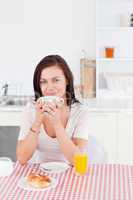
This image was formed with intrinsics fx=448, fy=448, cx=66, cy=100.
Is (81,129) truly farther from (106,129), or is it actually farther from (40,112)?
(106,129)

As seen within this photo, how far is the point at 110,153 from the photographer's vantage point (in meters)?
3.29

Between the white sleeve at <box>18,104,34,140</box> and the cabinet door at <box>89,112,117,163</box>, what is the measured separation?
1.05 meters

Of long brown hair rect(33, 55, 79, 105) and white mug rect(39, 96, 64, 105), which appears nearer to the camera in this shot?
white mug rect(39, 96, 64, 105)

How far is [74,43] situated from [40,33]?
0.29 m

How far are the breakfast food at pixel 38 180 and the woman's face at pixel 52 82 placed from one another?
55 cm

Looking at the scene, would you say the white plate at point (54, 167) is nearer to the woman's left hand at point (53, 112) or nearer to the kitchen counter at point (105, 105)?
the woman's left hand at point (53, 112)

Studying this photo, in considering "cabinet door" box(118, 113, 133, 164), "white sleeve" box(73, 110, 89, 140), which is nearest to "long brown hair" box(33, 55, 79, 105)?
"white sleeve" box(73, 110, 89, 140)

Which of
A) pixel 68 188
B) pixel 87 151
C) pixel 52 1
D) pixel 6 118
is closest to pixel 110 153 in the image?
pixel 6 118

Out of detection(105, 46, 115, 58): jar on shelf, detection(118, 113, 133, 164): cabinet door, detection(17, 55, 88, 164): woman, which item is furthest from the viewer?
detection(105, 46, 115, 58): jar on shelf

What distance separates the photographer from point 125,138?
10.7ft

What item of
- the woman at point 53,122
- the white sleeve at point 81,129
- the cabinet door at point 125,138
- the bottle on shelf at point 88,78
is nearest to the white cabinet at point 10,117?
the bottle on shelf at point 88,78

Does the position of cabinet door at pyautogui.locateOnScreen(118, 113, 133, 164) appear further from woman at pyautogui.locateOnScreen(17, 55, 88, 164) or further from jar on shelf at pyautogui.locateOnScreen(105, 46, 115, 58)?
woman at pyautogui.locateOnScreen(17, 55, 88, 164)

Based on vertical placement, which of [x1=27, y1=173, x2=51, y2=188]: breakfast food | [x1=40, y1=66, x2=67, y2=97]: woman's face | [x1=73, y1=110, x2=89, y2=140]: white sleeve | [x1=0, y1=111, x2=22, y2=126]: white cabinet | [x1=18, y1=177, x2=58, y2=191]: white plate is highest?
[x1=40, y1=66, x2=67, y2=97]: woman's face

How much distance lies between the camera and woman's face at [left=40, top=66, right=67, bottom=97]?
7.32 ft
